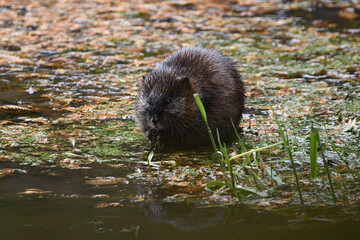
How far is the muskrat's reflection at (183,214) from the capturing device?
313 cm

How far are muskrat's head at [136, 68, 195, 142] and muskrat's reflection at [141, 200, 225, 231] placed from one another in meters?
1.28

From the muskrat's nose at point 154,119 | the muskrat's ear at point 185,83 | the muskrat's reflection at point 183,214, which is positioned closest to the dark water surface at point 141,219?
the muskrat's reflection at point 183,214

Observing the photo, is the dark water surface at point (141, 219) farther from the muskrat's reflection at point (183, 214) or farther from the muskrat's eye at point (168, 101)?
the muskrat's eye at point (168, 101)

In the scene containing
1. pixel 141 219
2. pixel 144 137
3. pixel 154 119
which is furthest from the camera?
pixel 144 137

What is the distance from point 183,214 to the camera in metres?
3.31

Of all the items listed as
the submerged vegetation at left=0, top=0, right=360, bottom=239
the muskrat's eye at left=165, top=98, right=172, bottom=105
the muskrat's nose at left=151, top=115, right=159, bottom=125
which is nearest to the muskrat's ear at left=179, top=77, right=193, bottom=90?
the muskrat's eye at left=165, top=98, right=172, bottom=105

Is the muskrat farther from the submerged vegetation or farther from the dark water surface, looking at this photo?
the dark water surface

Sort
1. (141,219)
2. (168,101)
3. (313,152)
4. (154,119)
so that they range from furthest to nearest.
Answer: (168,101), (154,119), (313,152), (141,219)

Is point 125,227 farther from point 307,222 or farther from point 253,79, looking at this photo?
point 253,79

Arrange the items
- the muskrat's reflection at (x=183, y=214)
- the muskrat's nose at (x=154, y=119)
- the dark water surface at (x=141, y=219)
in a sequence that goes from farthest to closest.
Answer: the muskrat's nose at (x=154, y=119)
the muskrat's reflection at (x=183, y=214)
the dark water surface at (x=141, y=219)

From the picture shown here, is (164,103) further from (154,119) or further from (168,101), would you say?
(154,119)

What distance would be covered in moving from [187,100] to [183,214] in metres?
1.72

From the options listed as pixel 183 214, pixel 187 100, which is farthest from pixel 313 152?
pixel 187 100

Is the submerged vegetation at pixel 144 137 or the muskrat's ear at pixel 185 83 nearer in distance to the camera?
the submerged vegetation at pixel 144 137
